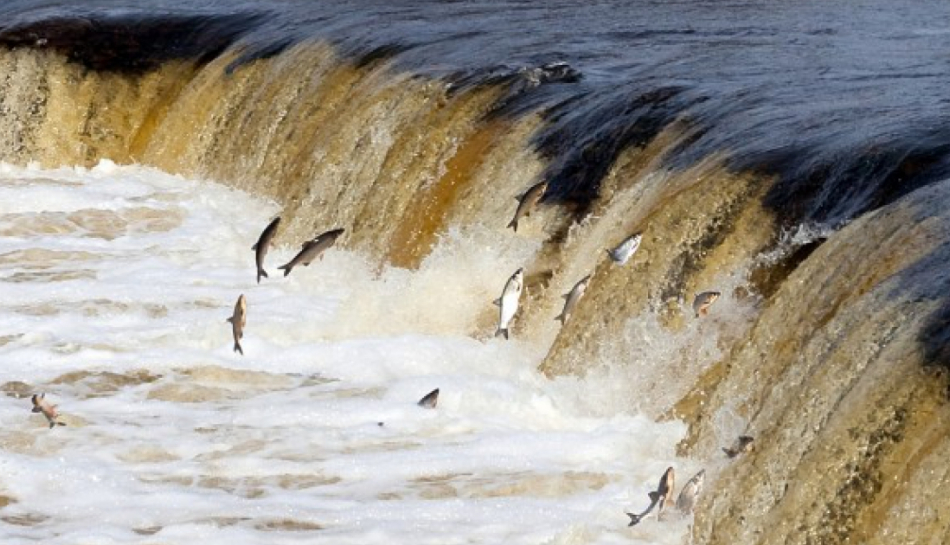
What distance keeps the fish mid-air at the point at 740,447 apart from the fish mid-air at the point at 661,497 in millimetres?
317

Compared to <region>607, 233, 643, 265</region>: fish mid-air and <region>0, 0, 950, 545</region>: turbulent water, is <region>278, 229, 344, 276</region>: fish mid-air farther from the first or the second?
<region>607, 233, 643, 265</region>: fish mid-air

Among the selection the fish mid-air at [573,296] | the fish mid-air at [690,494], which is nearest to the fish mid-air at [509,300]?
the fish mid-air at [573,296]

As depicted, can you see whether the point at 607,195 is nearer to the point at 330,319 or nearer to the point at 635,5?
the point at 330,319

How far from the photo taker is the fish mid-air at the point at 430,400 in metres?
10.8

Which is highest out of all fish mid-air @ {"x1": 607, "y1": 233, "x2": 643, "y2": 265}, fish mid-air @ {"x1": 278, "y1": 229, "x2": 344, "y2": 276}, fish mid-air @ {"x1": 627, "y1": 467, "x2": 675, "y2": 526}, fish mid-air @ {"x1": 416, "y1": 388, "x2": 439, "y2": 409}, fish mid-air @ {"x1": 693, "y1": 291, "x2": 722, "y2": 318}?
fish mid-air @ {"x1": 607, "y1": 233, "x2": 643, "y2": 265}

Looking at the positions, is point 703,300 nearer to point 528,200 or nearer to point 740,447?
point 740,447

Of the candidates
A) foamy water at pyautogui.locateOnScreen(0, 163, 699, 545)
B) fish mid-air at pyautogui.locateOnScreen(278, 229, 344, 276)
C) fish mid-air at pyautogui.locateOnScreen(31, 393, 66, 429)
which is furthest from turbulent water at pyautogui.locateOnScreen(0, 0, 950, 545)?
fish mid-air at pyautogui.locateOnScreen(278, 229, 344, 276)

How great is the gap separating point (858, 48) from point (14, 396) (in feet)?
28.3

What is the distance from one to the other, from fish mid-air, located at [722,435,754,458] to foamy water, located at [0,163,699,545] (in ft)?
1.27

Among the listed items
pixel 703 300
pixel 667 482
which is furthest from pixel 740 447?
pixel 703 300

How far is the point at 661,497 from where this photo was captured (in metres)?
8.37

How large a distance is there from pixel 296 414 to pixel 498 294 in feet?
6.82

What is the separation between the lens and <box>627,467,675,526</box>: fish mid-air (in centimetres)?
823

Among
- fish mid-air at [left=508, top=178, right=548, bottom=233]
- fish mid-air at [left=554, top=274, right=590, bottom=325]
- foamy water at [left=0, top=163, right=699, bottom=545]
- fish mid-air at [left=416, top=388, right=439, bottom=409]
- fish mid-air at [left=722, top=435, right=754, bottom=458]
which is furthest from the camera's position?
fish mid-air at [left=508, top=178, right=548, bottom=233]
